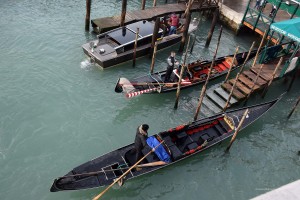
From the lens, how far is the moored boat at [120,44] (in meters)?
15.2

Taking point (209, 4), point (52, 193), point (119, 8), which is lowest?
point (52, 193)

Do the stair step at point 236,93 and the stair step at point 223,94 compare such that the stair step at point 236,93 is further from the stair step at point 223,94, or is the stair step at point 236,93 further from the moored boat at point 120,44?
the moored boat at point 120,44

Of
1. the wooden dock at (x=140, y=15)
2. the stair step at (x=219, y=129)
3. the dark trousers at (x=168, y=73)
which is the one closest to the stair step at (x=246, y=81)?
the stair step at (x=219, y=129)

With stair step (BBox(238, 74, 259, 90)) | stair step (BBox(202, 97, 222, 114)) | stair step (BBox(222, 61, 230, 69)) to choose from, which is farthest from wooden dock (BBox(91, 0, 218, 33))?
stair step (BBox(202, 97, 222, 114))

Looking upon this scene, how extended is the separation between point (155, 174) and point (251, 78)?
7.06 m

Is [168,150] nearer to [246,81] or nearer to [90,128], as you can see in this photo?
[90,128]

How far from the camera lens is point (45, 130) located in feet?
38.8

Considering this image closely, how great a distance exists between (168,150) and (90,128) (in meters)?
3.50

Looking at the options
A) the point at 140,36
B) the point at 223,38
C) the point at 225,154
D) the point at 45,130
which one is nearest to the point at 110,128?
the point at 45,130

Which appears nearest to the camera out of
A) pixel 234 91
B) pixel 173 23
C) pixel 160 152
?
pixel 160 152

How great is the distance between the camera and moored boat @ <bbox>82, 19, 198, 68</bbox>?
15.2m

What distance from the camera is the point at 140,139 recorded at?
9398mm

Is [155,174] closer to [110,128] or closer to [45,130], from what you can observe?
[110,128]

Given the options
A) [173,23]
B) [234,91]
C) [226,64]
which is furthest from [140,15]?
[234,91]
